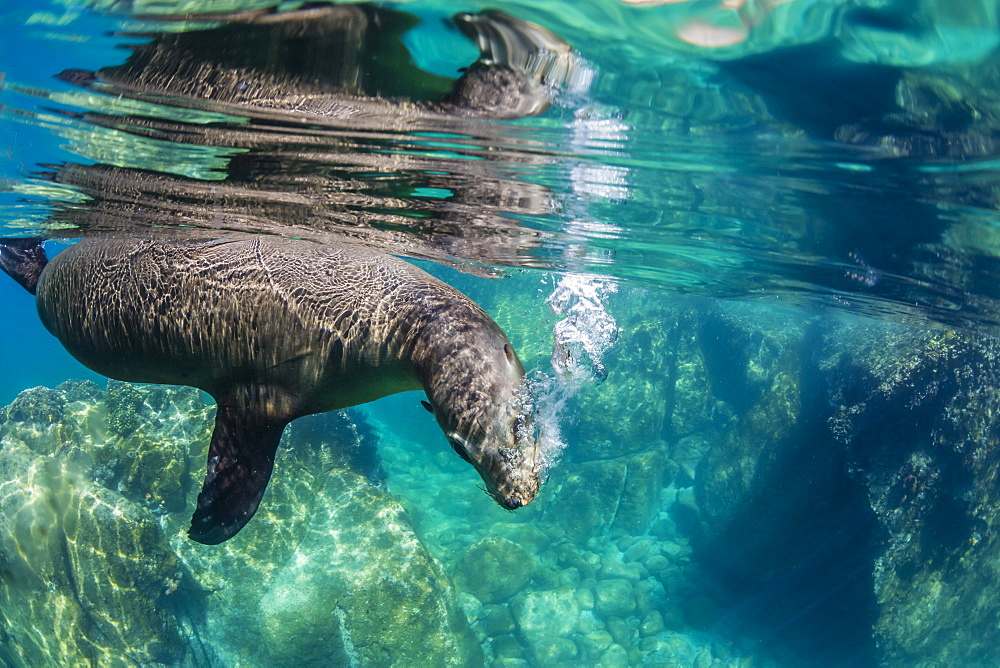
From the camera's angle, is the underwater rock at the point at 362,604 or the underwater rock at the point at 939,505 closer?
the underwater rock at the point at 362,604

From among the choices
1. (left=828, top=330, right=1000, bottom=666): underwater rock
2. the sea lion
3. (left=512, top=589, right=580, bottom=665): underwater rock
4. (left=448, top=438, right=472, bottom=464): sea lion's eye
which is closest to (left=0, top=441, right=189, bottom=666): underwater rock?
the sea lion

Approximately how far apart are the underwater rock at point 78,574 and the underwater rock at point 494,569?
6.63m

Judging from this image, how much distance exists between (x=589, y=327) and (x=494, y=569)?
1134cm

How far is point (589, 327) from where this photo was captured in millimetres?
22359

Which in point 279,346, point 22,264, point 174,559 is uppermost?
point 279,346

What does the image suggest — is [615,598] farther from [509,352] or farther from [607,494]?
[509,352]

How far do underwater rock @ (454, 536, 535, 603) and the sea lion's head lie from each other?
1212 centimetres

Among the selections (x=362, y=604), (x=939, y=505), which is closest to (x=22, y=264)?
(x=362, y=604)

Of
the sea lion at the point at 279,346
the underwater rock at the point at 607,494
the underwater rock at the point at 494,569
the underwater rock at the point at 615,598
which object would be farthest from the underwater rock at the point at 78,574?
the underwater rock at the point at 607,494

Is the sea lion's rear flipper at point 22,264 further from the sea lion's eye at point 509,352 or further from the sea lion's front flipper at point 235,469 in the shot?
the sea lion's eye at point 509,352

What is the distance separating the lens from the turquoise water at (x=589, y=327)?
398 cm

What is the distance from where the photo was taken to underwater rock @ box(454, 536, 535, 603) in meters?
13.7

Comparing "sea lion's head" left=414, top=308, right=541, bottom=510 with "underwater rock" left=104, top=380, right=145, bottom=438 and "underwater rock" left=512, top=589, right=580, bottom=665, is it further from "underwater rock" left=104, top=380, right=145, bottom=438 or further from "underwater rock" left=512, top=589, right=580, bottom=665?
"underwater rock" left=512, top=589, right=580, bottom=665

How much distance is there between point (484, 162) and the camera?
6.08 m
